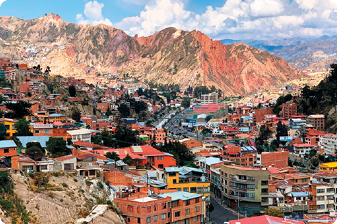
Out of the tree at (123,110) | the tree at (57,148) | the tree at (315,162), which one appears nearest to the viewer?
the tree at (57,148)

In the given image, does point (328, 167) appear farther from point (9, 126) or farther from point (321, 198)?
point (9, 126)

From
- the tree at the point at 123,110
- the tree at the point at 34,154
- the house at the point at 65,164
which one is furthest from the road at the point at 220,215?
the tree at the point at 123,110

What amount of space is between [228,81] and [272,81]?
1909cm

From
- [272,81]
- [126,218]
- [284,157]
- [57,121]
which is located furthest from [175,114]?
[272,81]

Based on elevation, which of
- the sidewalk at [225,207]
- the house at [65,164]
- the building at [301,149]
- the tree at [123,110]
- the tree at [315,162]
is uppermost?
the tree at [123,110]

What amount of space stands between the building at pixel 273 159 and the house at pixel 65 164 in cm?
2701

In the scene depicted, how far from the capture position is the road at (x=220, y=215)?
1184 inches

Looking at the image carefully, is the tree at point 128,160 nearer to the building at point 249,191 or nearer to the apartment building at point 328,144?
the building at point 249,191

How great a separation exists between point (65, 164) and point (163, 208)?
5860 millimetres

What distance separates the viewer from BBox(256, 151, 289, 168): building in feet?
159

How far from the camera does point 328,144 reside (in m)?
56.2

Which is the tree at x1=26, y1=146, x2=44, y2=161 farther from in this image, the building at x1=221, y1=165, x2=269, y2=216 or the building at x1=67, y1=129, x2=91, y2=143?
the building at x1=221, y1=165, x2=269, y2=216

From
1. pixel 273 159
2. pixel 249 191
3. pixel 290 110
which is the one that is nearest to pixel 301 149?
pixel 273 159

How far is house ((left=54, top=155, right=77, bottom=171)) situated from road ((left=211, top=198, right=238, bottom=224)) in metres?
10.4
